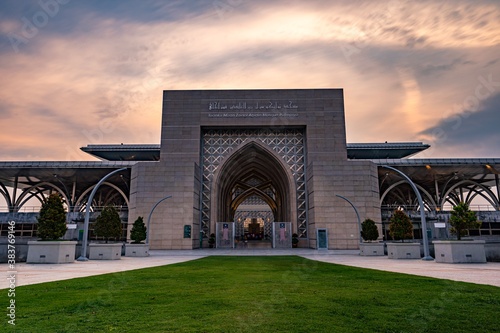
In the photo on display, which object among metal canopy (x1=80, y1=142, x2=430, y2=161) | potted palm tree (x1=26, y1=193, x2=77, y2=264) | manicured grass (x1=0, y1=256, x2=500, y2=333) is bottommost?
manicured grass (x1=0, y1=256, x2=500, y2=333)

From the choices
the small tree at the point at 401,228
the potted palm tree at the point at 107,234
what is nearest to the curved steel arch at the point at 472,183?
the small tree at the point at 401,228

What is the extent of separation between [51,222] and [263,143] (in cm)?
2791

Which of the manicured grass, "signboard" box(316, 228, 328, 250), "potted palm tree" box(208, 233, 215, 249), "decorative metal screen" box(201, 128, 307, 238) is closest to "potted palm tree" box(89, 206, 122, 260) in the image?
the manicured grass

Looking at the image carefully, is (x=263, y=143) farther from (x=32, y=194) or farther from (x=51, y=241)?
(x=32, y=194)

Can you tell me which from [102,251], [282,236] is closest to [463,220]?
[102,251]

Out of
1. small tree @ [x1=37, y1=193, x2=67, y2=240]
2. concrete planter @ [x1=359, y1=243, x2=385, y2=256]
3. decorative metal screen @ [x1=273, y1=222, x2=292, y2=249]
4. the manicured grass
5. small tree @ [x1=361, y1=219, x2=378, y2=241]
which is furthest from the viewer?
decorative metal screen @ [x1=273, y1=222, x2=292, y2=249]

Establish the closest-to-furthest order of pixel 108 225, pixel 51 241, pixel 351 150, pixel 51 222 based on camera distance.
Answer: pixel 51 241 < pixel 51 222 < pixel 108 225 < pixel 351 150

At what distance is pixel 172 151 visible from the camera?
134 ft

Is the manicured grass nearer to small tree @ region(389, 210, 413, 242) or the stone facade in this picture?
small tree @ region(389, 210, 413, 242)

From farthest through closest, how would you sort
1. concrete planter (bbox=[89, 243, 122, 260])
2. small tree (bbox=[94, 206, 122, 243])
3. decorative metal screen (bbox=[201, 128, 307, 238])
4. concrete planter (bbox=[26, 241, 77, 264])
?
decorative metal screen (bbox=[201, 128, 307, 238]) → small tree (bbox=[94, 206, 122, 243]) → concrete planter (bbox=[89, 243, 122, 260]) → concrete planter (bbox=[26, 241, 77, 264])

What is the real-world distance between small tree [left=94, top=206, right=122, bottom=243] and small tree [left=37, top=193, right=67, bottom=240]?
4882 mm

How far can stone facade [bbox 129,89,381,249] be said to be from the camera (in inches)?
1465

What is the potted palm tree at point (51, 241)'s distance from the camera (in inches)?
687

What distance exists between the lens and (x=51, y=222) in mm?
18188
